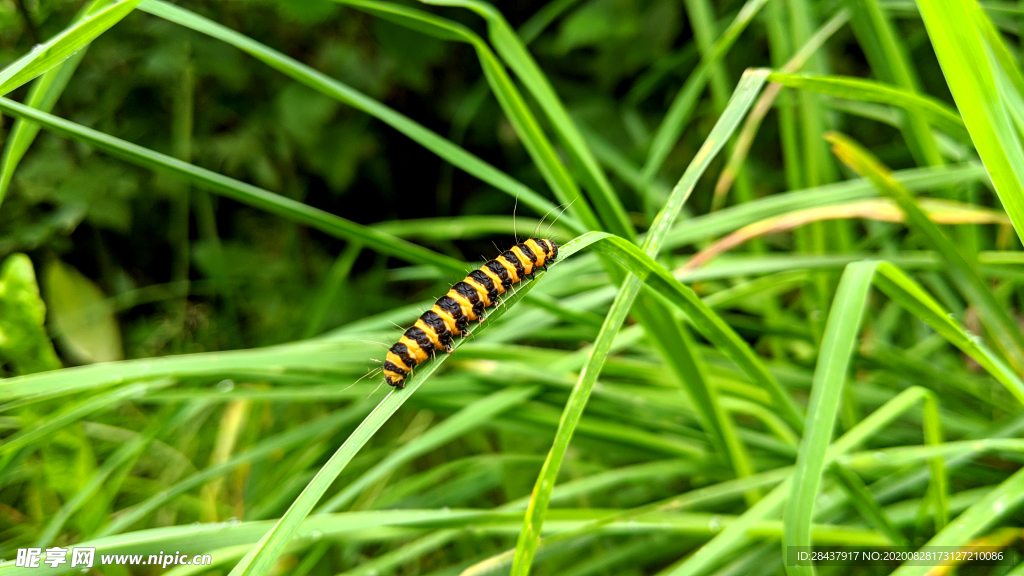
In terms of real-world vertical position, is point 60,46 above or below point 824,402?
above

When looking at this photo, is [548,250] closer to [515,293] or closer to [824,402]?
[515,293]

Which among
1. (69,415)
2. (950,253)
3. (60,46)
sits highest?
(60,46)

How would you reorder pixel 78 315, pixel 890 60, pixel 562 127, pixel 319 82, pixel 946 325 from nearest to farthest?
pixel 946 325
pixel 319 82
pixel 562 127
pixel 890 60
pixel 78 315

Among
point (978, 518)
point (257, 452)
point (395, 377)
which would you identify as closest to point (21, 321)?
point (257, 452)

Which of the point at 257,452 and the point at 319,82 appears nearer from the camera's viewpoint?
the point at 319,82

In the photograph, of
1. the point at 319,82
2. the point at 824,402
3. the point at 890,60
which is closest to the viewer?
the point at 824,402

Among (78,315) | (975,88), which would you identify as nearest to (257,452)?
(78,315)

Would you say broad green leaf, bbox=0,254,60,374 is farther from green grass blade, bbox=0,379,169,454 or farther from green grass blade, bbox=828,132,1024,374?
green grass blade, bbox=828,132,1024,374

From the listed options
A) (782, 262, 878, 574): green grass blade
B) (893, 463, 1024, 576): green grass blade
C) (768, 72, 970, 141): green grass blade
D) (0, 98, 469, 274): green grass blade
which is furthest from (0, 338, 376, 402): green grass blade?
(893, 463, 1024, 576): green grass blade
